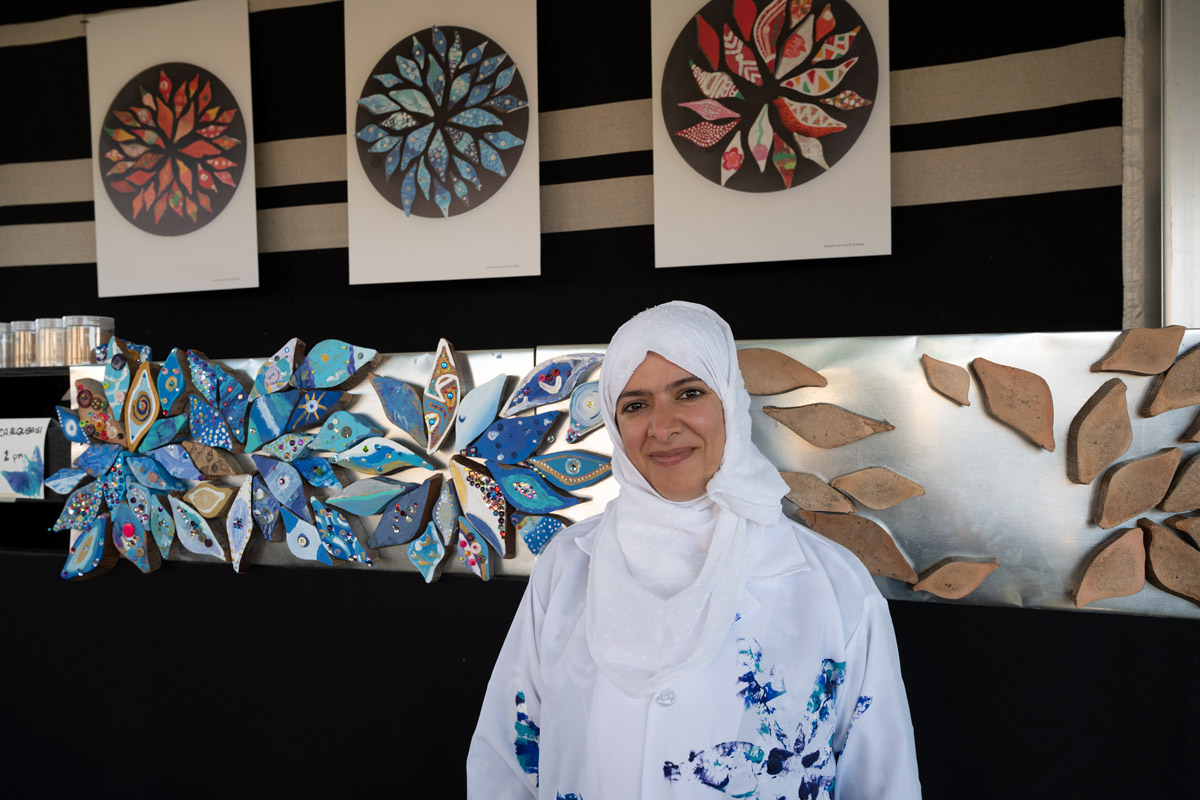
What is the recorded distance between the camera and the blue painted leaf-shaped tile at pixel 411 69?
2.31m

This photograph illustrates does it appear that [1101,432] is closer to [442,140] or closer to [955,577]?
[955,577]

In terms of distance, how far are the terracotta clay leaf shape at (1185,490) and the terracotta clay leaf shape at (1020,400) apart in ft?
0.71

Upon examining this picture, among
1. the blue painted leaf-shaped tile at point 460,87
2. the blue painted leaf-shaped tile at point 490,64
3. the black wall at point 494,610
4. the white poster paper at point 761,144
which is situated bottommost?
the black wall at point 494,610

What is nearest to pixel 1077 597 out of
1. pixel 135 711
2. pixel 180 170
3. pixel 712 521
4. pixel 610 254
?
pixel 712 521

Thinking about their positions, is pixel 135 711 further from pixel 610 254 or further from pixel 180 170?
pixel 610 254

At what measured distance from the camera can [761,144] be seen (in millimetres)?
2031

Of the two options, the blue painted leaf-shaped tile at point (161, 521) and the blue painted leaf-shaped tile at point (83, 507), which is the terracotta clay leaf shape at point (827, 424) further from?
the blue painted leaf-shaped tile at point (83, 507)

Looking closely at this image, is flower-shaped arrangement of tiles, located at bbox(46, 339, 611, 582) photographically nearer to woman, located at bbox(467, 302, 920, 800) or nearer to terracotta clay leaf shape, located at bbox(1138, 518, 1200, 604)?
woman, located at bbox(467, 302, 920, 800)

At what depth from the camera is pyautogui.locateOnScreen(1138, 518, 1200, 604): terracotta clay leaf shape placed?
151 centimetres

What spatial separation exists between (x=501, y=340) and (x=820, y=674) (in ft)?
4.67

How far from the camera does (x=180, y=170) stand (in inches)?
101

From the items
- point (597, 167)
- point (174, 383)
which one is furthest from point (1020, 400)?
point (174, 383)

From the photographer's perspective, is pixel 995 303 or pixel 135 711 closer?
pixel 995 303

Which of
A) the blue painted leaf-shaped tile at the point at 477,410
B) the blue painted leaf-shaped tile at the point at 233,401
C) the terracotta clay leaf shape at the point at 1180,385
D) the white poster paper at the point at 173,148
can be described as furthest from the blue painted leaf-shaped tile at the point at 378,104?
the terracotta clay leaf shape at the point at 1180,385
